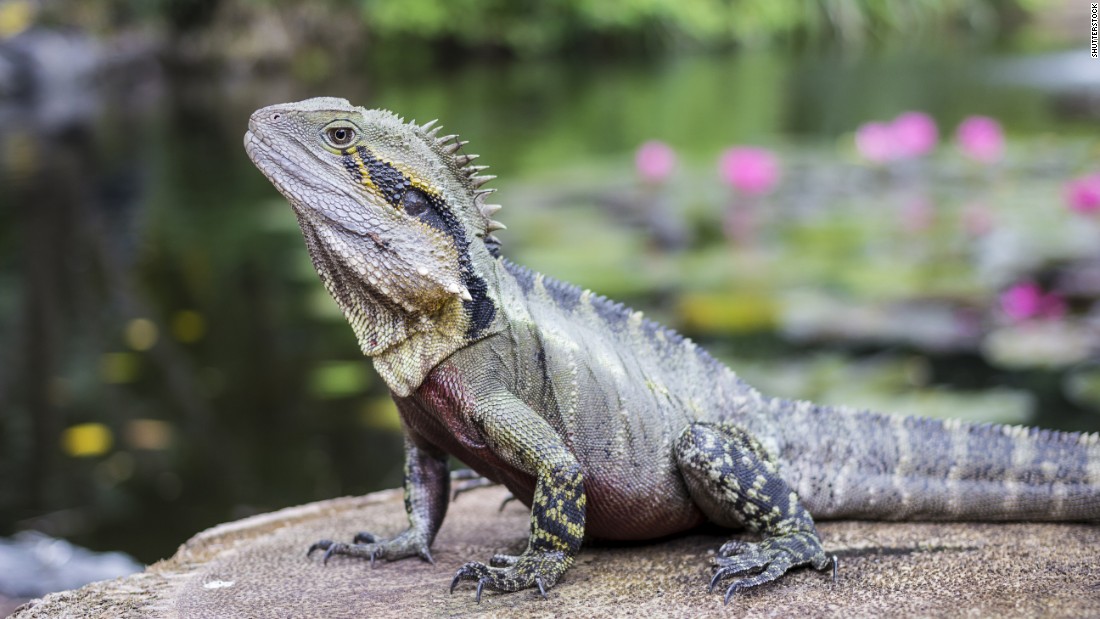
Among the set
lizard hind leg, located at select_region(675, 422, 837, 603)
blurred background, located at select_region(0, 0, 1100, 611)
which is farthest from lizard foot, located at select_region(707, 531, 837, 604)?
blurred background, located at select_region(0, 0, 1100, 611)

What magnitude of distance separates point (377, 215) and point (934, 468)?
7.35 feet

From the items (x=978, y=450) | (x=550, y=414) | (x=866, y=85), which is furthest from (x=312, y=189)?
(x=866, y=85)

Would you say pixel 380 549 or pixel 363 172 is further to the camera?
pixel 380 549

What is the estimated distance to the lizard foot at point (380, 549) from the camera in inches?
169

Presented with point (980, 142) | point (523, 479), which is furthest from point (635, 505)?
point (980, 142)

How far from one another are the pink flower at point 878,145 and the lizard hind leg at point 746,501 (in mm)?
10526

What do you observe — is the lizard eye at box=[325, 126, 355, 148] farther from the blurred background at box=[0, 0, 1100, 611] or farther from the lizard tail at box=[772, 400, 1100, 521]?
the blurred background at box=[0, 0, 1100, 611]

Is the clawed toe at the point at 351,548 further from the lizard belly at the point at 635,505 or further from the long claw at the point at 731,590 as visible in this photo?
the long claw at the point at 731,590

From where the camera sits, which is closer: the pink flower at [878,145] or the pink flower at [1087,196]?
the pink flower at [1087,196]

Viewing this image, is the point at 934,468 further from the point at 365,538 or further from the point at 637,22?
the point at 637,22

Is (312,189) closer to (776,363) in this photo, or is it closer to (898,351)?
(776,363)

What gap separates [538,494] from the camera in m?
3.78

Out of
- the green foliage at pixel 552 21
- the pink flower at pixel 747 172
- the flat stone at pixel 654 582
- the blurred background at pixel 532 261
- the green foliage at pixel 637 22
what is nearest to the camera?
the flat stone at pixel 654 582

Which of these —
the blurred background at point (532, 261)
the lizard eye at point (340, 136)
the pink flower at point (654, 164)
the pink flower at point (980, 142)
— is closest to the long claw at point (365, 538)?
the lizard eye at point (340, 136)
